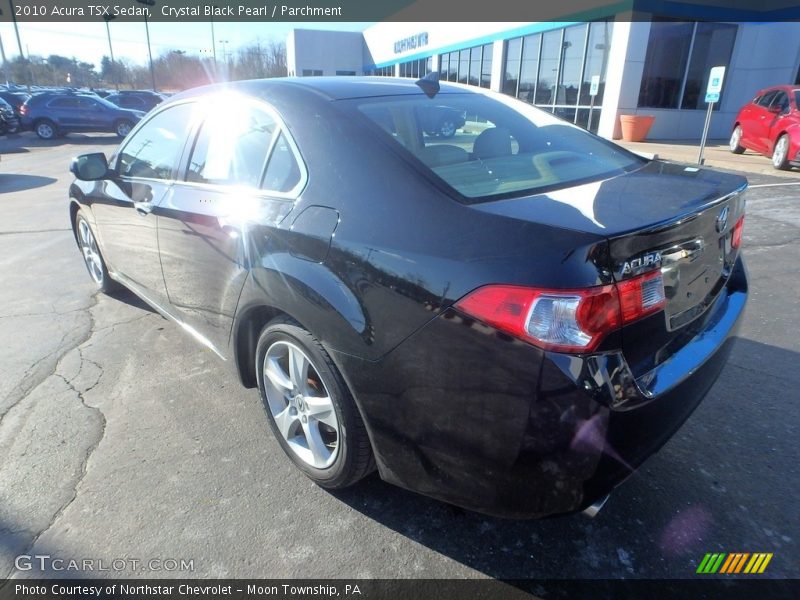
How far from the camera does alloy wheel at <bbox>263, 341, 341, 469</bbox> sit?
7.18 ft

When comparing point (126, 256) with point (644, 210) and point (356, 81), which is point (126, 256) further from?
point (644, 210)

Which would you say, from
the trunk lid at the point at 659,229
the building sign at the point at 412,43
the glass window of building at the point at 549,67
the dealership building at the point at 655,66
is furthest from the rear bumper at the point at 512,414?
the building sign at the point at 412,43

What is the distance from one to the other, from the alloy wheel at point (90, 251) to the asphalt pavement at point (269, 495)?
3.65 feet

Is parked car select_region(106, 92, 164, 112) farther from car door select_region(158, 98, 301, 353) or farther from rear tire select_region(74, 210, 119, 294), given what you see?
car door select_region(158, 98, 301, 353)

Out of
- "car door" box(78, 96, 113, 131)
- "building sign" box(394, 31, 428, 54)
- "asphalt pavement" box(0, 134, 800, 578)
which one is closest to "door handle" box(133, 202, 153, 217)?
"asphalt pavement" box(0, 134, 800, 578)

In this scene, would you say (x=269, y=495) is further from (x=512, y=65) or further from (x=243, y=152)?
(x=512, y=65)

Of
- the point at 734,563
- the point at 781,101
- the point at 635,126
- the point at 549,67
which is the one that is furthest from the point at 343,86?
the point at 549,67

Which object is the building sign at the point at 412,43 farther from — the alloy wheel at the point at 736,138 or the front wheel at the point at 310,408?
the front wheel at the point at 310,408

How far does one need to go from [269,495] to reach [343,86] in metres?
1.93

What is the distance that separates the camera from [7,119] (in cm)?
1973

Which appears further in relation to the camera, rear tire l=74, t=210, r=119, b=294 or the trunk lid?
rear tire l=74, t=210, r=119, b=294

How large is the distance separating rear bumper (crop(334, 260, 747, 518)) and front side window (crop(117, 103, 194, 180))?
200 cm

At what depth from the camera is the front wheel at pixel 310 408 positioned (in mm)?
2023

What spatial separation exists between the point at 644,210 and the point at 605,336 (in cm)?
49
